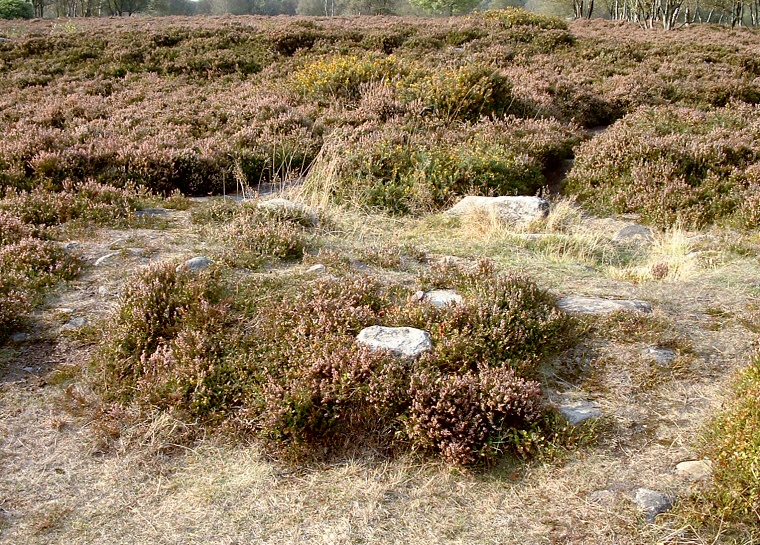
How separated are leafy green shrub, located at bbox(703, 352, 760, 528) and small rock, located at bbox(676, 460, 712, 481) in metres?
0.06

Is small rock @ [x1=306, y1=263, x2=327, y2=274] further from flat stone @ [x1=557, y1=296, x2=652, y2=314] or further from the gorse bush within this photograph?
flat stone @ [x1=557, y1=296, x2=652, y2=314]

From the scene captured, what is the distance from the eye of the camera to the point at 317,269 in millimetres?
6465

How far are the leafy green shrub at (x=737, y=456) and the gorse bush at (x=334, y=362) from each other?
122cm

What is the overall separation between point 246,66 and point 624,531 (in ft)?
56.1

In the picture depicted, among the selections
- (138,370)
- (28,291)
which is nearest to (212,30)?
(28,291)

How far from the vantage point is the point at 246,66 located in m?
17.8

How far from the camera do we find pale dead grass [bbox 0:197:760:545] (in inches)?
147

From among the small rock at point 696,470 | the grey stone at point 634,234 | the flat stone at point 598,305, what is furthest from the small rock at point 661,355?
the grey stone at point 634,234

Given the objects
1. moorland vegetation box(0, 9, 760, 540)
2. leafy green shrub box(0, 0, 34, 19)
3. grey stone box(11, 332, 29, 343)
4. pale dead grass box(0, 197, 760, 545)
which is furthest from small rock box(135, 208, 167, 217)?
leafy green shrub box(0, 0, 34, 19)

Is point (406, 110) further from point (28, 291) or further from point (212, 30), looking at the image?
point (212, 30)

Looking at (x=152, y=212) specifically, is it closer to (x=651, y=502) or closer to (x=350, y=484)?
(x=350, y=484)

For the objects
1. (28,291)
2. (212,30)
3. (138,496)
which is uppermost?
(212,30)

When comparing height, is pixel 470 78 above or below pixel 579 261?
above

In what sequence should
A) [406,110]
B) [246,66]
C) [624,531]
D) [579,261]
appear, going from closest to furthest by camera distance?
[624,531], [579,261], [406,110], [246,66]
